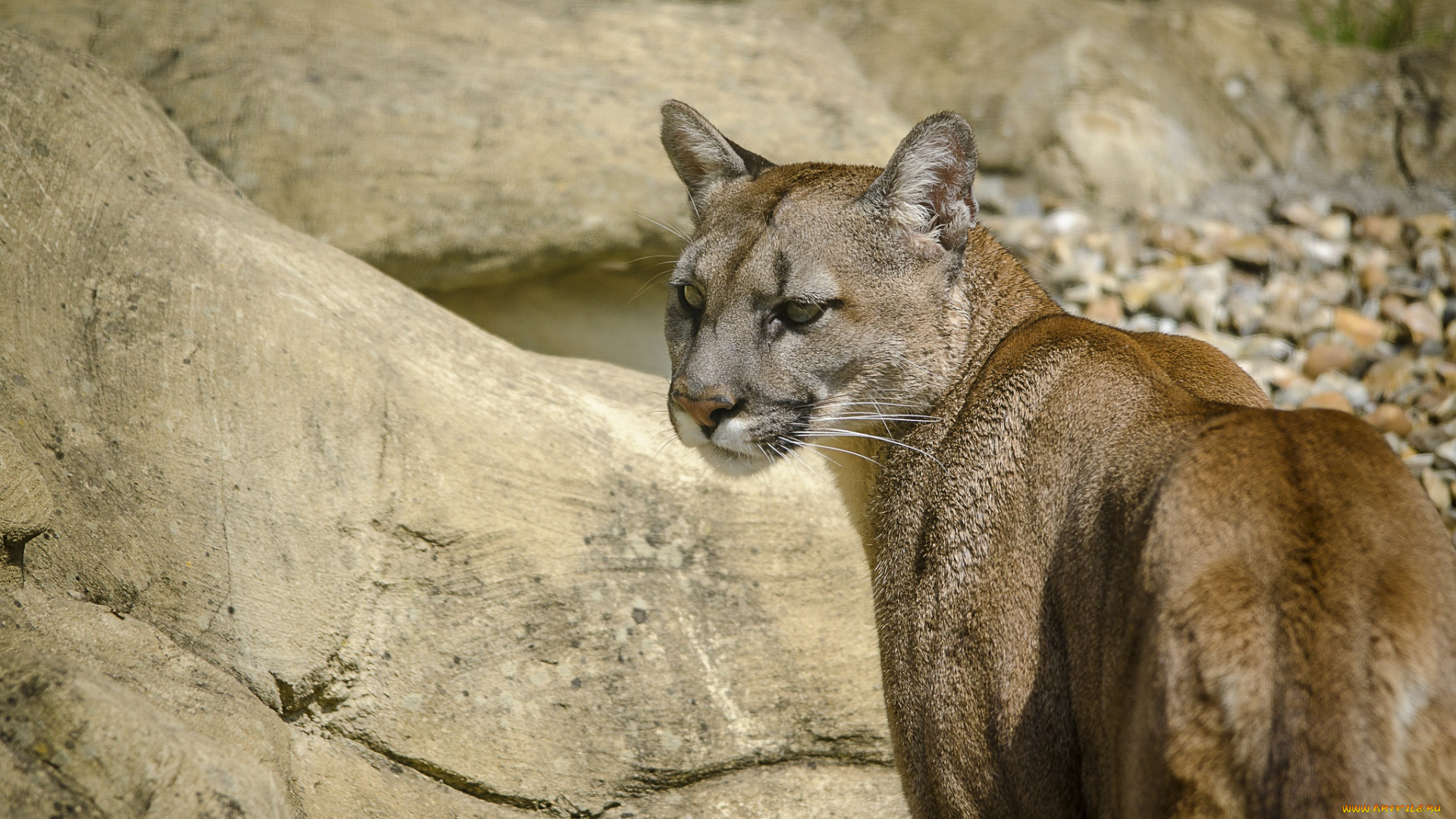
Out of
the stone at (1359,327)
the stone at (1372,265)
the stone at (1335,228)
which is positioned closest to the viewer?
the stone at (1359,327)

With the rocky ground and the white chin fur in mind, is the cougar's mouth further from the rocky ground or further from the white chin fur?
the rocky ground

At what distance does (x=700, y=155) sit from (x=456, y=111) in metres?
2.74

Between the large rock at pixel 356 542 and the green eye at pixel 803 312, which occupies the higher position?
the green eye at pixel 803 312

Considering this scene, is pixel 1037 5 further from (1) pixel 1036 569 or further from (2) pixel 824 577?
(1) pixel 1036 569

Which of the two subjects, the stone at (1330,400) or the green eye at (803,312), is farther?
the stone at (1330,400)

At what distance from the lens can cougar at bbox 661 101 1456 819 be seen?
96.1 inches

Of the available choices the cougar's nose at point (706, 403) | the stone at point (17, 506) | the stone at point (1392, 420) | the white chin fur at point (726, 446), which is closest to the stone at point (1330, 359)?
the stone at point (1392, 420)

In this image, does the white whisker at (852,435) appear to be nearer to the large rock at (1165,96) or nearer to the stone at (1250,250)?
the stone at (1250,250)

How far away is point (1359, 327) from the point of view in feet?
22.7

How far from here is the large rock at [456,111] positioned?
641 cm

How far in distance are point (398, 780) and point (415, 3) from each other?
540 cm

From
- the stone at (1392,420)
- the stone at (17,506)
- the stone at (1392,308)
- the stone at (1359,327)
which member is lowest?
the stone at (17,506)

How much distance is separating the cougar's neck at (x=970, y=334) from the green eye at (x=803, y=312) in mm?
511

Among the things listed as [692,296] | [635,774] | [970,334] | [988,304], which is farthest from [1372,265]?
[635,774]
